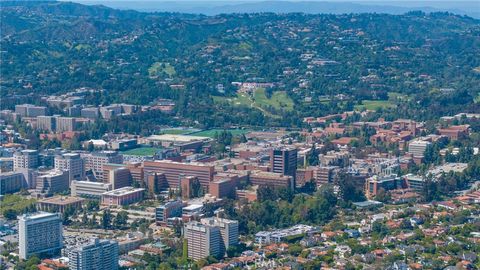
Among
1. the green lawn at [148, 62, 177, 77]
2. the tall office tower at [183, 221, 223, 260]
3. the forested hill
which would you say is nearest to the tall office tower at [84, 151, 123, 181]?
the tall office tower at [183, 221, 223, 260]

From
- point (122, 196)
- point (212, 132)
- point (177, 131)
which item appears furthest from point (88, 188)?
point (212, 132)

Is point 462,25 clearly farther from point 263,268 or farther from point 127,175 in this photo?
point 263,268

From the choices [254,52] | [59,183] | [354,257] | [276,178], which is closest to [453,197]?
[276,178]

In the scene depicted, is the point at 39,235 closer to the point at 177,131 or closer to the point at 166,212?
the point at 166,212

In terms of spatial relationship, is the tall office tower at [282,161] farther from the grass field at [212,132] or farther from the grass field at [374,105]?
the grass field at [374,105]

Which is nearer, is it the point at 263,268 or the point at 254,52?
the point at 263,268

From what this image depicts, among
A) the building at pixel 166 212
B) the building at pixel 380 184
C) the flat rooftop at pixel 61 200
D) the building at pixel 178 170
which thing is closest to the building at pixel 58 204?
the flat rooftop at pixel 61 200
